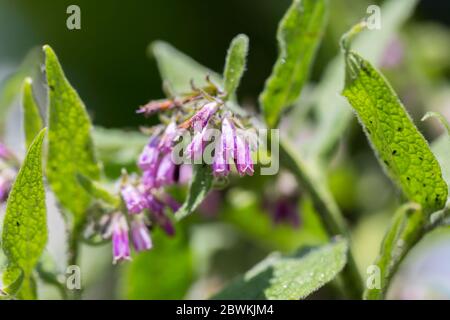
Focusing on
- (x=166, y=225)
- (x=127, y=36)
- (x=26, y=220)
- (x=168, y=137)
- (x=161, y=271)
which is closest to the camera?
(x=26, y=220)

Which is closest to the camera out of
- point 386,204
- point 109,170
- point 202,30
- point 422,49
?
point 109,170

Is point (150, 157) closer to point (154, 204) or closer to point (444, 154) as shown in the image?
point (154, 204)

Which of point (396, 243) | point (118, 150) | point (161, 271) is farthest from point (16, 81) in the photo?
point (396, 243)

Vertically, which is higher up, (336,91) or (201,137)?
(336,91)

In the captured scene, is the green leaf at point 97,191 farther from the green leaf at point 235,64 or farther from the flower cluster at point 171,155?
the green leaf at point 235,64

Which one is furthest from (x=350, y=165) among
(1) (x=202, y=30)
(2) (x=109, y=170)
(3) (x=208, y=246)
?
(1) (x=202, y=30)

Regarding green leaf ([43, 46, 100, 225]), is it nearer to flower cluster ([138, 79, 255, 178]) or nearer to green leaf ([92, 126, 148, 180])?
flower cluster ([138, 79, 255, 178])

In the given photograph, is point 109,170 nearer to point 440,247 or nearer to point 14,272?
point 14,272
